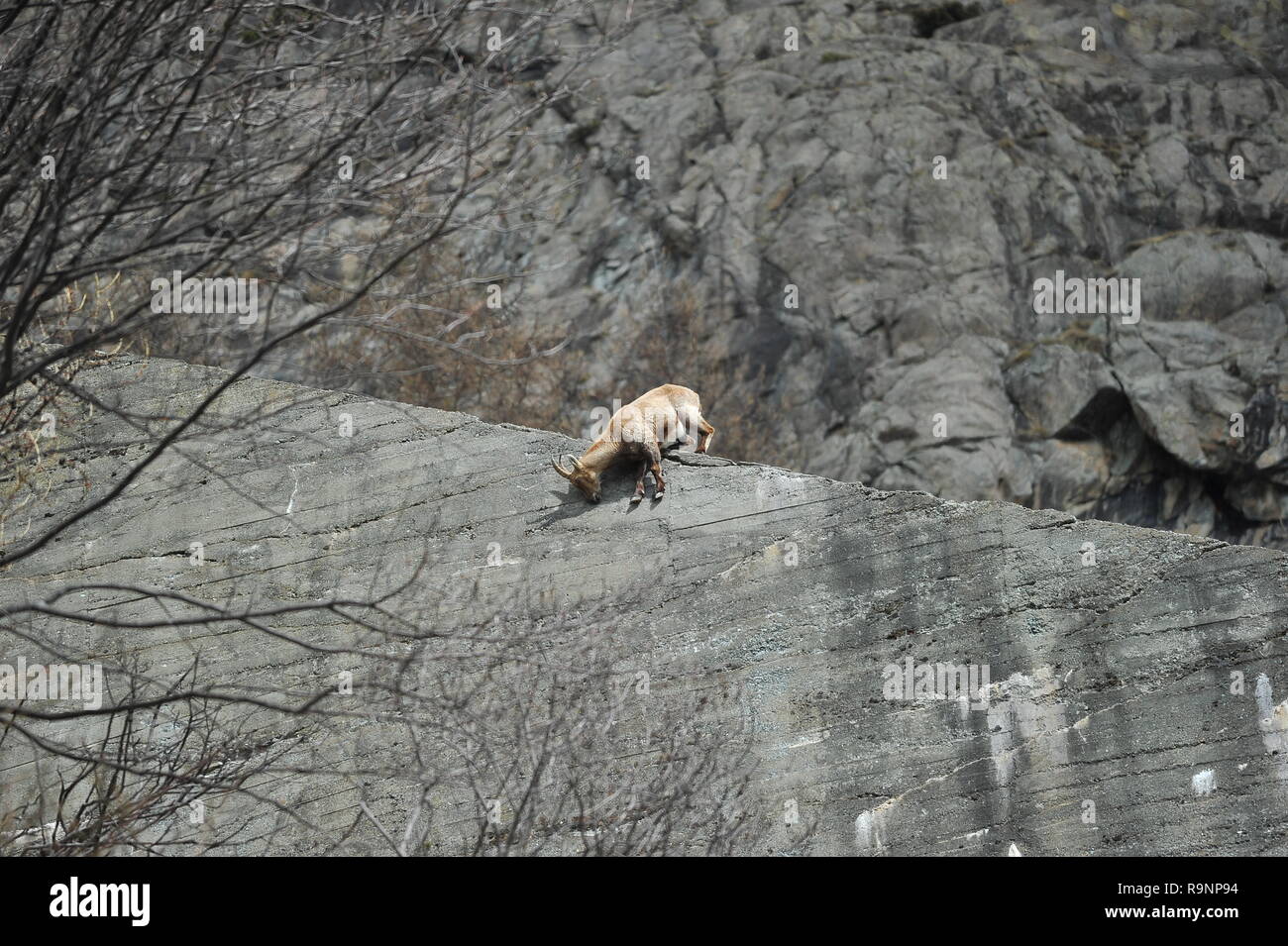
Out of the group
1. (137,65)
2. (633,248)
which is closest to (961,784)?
(137,65)

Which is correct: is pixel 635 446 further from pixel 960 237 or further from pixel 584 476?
pixel 960 237

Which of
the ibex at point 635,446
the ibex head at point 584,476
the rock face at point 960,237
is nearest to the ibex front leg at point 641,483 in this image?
the ibex at point 635,446

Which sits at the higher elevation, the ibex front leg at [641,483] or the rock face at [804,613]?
the ibex front leg at [641,483]

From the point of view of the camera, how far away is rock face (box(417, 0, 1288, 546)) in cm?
2214

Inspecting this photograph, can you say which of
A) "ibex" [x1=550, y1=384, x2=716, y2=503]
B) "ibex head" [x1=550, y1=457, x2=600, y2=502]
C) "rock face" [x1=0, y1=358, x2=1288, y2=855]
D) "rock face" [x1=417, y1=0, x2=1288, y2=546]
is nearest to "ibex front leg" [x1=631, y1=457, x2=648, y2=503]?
"ibex" [x1=550, y1=384, x2=716, y2=503]

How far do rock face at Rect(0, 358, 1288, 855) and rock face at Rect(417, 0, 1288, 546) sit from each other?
1035 cm

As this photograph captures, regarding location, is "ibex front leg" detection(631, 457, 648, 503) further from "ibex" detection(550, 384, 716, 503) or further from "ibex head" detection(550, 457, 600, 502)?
"ibex head" detection(550, 457, 600, 502)

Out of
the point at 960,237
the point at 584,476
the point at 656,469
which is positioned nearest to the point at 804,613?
the point at 656,469

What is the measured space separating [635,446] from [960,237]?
1418 cm

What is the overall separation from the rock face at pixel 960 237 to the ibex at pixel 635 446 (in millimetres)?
10222

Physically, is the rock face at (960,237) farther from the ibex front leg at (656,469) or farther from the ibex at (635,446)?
the ibex front leg at (656,469)

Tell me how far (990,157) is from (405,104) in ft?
61.9

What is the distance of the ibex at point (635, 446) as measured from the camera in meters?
11.6

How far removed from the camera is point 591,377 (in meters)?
23.2
